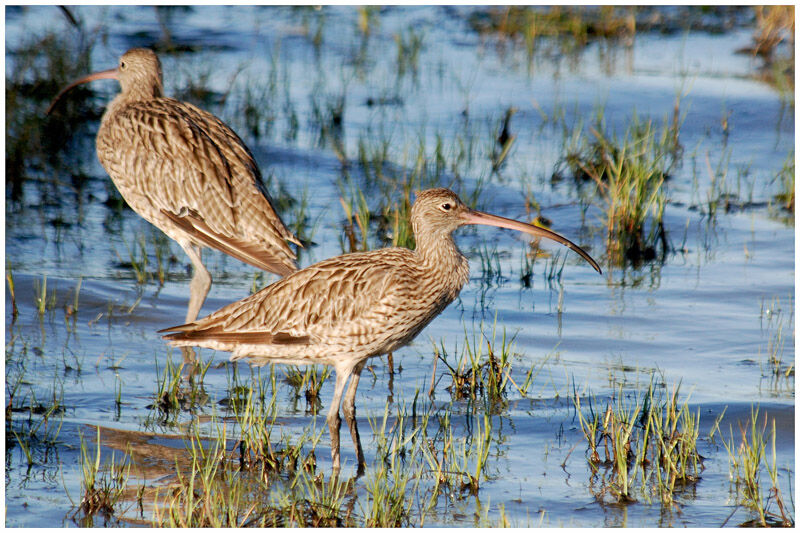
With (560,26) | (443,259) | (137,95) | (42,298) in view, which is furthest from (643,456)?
(560,26)

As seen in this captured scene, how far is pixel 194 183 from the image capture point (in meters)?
7.45

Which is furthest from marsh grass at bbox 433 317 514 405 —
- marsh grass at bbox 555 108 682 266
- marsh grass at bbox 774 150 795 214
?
marsh grass at bbox 774 150 795 214

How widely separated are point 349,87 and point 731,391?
8.25m

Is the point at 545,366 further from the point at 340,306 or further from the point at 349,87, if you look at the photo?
the point at 349,87

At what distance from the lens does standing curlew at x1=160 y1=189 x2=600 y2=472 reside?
18.8 ft

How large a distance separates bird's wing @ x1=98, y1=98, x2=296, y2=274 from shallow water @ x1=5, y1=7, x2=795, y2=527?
771 mm

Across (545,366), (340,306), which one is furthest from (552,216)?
(340,306)

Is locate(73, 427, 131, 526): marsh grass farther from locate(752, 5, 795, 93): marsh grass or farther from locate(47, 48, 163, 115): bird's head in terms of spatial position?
locate(752, 5, 795, 93): marsh grass

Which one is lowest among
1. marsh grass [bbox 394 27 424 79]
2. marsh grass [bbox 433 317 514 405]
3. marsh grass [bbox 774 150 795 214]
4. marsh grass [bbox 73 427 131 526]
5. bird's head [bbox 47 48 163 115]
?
marsh grass [bbox 73 427 131 526]

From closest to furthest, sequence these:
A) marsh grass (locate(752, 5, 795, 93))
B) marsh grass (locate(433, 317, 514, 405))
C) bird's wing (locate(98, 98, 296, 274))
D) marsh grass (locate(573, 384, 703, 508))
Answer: marsh grass (locate(573, 384, 703, 508)), marsh grass (locate(433, 317, 514, 405)), bird's wing (locate(98, 98, 296, 274)), marsh grass (locate(752, 5, 795, 93))

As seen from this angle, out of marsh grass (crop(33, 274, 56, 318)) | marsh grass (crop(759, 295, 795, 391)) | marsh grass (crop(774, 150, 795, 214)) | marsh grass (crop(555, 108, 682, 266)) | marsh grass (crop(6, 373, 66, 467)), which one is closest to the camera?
marsh grass (crop(6, 373, 66, 467))

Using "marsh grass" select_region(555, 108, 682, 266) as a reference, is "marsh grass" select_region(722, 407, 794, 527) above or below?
below

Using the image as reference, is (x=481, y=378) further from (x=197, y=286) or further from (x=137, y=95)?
(x=137, y=95)

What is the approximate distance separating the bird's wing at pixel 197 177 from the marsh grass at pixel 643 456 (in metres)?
2.36
